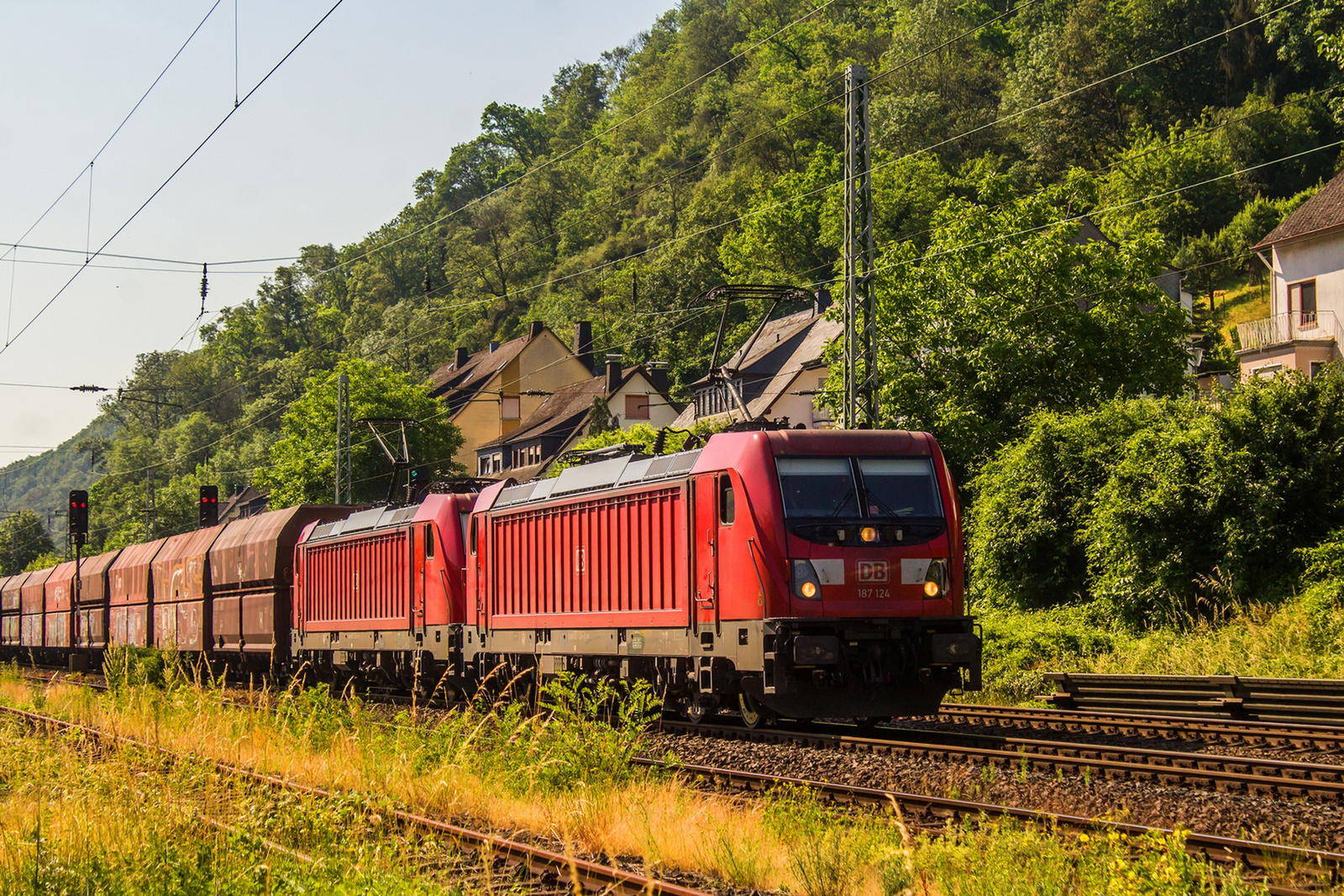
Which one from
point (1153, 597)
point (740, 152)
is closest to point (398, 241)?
point (740, 152)

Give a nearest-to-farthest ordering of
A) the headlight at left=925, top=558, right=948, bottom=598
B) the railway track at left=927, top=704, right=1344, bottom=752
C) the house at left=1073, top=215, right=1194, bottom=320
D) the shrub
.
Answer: the railway track at left=927, top=704, right=1344, bottom=752
the headlight at left=925, top=558, right=948, bottom=598
the shrub
the house at left=1073, top=215, right=1194, bottom=320

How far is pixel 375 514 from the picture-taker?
2614 centimetres

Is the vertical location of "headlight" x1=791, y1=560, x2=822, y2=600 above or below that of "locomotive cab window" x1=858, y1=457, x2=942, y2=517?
below

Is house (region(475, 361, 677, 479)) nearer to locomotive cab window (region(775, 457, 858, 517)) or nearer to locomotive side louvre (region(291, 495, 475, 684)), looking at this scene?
locomotive side louvre (region(291, 495, 475, 684))

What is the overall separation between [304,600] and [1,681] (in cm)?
992

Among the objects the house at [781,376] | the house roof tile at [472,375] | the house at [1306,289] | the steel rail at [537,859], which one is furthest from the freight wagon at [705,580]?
the house roof tile at [472,375]

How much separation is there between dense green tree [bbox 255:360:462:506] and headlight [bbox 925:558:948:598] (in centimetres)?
5461

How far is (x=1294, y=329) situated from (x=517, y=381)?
5029cm

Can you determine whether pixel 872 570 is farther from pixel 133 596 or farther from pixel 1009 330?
pixel 133 596

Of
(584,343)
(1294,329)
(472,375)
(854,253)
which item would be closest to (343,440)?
(584,343)

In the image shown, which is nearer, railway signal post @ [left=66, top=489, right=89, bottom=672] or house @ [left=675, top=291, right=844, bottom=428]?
railway signal post @ [left=66, top=489, right=89, bottom=672]

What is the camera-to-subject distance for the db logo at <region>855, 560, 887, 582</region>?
1462 centimetres

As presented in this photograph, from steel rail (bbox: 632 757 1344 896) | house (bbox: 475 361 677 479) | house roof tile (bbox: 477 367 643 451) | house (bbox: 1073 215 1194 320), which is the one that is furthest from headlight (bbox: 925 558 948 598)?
house roof tile (bbox: 477 367 643 451)

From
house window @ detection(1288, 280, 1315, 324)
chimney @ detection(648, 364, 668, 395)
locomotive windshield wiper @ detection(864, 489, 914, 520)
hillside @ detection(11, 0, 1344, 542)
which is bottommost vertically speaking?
locomotive windshield wiper @ detection(864, 489, 914, 520)
